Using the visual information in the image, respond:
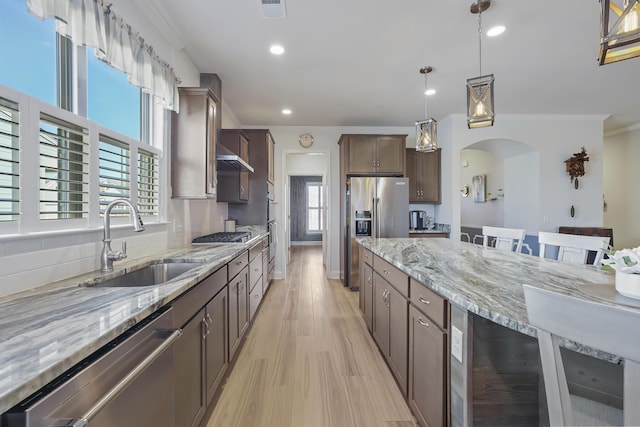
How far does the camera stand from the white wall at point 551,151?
430cm

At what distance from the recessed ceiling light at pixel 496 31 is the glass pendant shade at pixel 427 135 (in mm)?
816

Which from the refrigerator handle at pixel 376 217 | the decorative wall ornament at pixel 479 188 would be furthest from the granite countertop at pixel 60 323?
the decorative wall ornament at pixel 479 188

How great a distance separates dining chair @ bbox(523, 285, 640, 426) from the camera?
1.58 ft

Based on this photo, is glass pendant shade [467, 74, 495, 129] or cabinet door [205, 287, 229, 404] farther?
Result: glass pendant shade [467, 74, 495, 129]

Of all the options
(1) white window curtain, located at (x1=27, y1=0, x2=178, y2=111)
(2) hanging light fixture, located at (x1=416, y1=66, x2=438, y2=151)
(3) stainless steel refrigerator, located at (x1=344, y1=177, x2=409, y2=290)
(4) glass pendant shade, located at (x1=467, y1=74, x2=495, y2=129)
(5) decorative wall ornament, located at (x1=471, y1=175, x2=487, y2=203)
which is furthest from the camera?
(5) decorative wall ornament, located at (x1=471, y1=175, x2=487, y2=203)

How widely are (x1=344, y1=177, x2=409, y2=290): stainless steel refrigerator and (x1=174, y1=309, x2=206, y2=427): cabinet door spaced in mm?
2970

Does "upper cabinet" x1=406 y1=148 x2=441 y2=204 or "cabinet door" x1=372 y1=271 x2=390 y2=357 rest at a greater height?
"upper cabinet" x1=406 y1=148 x2=441 y2=204

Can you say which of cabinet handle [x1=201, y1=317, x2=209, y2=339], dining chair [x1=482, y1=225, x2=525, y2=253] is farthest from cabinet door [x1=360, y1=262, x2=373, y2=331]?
cabinet handle [x1=201, y1=317, x2=209, y2=339]

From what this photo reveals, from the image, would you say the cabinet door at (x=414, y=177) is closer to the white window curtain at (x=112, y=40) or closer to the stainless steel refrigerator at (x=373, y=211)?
the stainless steel refrigerator at (x=373, y=211)

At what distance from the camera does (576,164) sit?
13.9ft

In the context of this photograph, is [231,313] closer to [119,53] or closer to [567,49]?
[119,53]

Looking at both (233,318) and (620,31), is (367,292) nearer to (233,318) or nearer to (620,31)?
(233,318)

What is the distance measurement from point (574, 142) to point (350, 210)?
387 centimetres

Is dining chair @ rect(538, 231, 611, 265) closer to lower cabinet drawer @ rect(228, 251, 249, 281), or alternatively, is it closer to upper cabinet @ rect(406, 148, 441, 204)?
lower cabinet drawer @ rect(228, 251, 249, 281)
